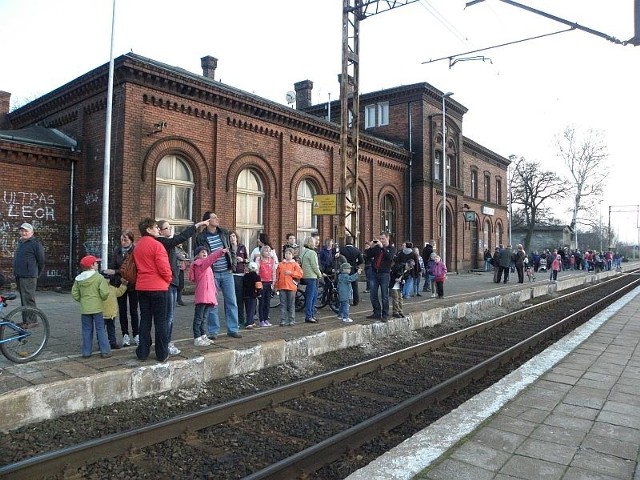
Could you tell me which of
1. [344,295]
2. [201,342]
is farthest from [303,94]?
[201,342]

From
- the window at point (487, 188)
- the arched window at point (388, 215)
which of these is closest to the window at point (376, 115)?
the arched window at point (388, 215)

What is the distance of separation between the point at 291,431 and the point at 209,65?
2115 centimetres

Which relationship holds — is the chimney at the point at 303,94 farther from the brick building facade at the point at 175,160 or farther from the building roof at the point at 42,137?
the building roof at the point at 42,137

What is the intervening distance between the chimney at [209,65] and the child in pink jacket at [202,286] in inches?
692

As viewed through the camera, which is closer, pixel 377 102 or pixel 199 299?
pixel 199 299

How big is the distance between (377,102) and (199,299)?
24717mm

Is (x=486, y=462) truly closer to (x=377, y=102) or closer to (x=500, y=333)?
(x=500, y=333)

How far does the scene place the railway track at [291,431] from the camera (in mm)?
4047

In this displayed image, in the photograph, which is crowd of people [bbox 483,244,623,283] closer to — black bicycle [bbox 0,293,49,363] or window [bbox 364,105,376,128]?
window [bbox 364,105,376,128]

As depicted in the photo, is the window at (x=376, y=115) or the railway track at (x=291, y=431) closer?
the railway track at (x=291, y=431)

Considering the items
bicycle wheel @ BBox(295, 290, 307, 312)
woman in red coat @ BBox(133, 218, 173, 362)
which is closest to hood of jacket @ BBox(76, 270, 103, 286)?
woman in red coat @ BBox(133, 218, 173, 362)

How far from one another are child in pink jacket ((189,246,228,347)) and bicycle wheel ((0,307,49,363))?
202 cm

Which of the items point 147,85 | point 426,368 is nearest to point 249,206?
point 147,85

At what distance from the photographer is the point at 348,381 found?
693cm
